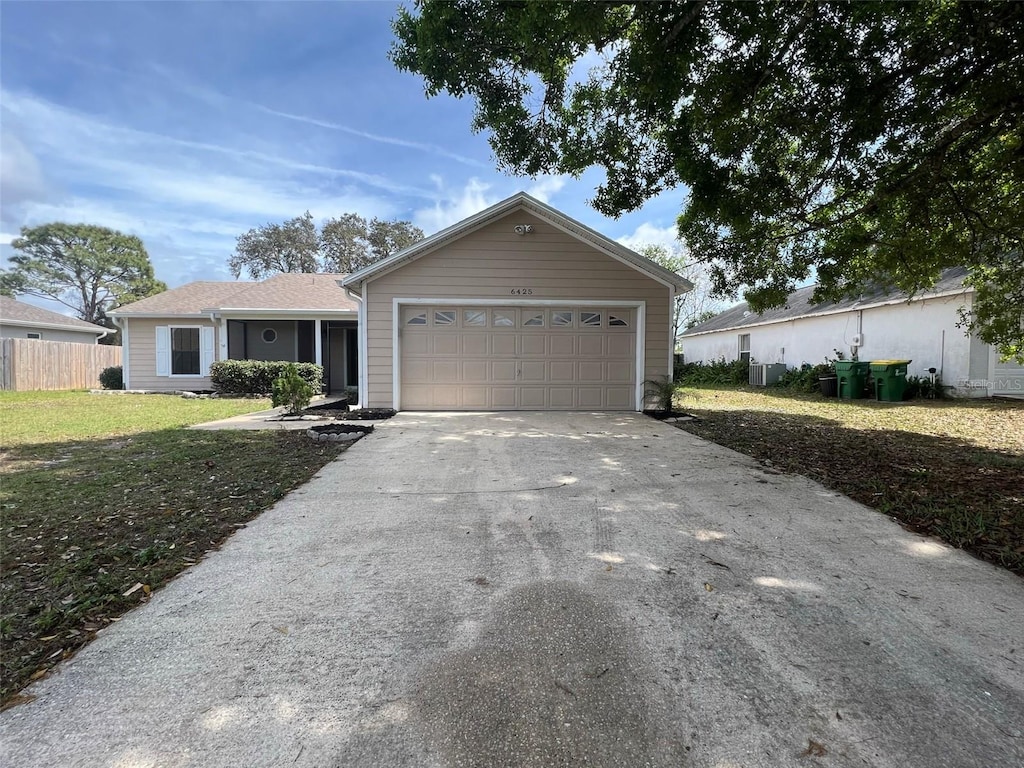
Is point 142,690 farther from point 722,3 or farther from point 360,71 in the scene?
point 360,71

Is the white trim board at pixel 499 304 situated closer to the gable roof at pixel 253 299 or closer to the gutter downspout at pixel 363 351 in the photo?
the gutter downspout at pixel 363 351

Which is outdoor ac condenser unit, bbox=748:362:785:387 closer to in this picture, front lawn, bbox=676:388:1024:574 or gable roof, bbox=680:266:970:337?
gable roof, bbox=680:266:970:337

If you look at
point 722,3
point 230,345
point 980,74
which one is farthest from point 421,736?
point 230,345

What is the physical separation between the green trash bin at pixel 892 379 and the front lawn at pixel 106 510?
45.1ft

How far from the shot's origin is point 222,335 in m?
15.0

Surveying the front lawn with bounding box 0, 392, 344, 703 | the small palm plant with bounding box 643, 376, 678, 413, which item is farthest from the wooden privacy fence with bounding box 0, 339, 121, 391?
the small palm plant with bounding box 643, 376, 678, 413

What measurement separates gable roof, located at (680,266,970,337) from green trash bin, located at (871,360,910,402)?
1.75m

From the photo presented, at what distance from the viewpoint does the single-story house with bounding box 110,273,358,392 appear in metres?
15.0

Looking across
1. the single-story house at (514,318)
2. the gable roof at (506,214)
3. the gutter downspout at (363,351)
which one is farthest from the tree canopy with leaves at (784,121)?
the gutter downspout at (363,351)

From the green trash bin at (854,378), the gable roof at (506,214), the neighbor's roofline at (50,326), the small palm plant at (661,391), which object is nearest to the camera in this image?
the gable roof at (506,214)

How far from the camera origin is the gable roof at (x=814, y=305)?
40.2 feet

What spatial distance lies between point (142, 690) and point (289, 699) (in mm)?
605

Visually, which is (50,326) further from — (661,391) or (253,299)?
(661,391)

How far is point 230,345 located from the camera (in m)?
15.1
